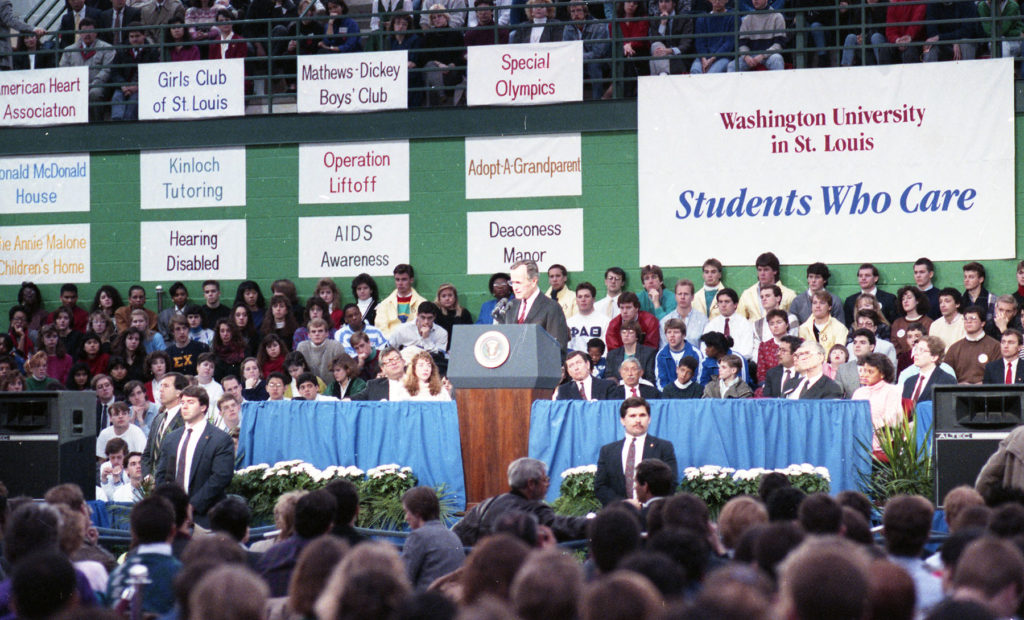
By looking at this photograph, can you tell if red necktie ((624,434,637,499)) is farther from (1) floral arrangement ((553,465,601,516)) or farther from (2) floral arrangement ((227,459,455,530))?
(2) floral arrangement ((227,459,455,530))

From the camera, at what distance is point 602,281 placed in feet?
54.4

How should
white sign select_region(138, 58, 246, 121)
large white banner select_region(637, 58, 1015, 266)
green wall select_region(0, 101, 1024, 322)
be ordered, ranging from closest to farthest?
large white banner select_region(637, 58, 1015, 266) → green wall select_region(0, 101, 1024, 322) → white sign select_region(138, 58, 246, 121)

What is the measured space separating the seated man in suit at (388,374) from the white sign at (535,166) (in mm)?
4752

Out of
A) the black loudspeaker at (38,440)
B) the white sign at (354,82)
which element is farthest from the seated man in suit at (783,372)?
the white sign at (354,82)

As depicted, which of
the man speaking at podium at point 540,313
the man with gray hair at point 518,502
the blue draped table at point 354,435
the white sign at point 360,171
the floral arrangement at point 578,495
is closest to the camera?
the man with gray hair at point 518,502

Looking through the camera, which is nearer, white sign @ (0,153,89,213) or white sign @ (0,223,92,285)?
white sign @ (0,223,92,285)

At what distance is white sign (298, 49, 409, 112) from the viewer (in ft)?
54.6

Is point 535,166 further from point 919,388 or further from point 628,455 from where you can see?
point 628,455

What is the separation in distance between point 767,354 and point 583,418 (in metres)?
3.54

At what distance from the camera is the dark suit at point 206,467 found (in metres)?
Result: 10.6

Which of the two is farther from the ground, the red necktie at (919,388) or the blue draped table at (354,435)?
the red necktie at (919,388)

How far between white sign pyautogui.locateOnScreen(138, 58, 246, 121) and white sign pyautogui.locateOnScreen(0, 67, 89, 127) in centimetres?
86

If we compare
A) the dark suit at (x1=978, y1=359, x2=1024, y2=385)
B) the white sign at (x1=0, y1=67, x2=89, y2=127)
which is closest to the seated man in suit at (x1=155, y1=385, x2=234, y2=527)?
the dark suit at (x1=978, y1=359, x2=1024, y2=385)

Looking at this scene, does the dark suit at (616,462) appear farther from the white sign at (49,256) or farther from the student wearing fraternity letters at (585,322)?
the white sign at (49,256)
